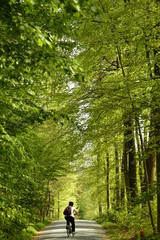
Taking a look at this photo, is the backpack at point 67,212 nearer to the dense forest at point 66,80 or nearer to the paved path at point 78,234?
the paved path at point 78,234

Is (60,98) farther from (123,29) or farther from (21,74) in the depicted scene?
(21,74)

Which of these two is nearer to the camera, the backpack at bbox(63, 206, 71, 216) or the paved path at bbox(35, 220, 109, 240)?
the paved path at bbox(35, 220, 109, 240)

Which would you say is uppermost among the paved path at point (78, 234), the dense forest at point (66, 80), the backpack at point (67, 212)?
the dense forest at point (66, 80)

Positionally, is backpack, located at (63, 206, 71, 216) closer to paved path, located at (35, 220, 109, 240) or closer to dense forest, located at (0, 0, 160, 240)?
paved path, located at (35, 220, 109, 240)

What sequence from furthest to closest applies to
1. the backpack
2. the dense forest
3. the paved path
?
the backpack → the paved path → the dense forest

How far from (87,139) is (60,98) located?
2163 mm

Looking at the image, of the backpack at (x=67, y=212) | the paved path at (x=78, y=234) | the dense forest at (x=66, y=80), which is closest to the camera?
the dense forest at (x=66, y=80)

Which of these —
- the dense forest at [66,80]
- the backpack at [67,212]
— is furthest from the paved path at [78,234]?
the dense forest at [66,80]

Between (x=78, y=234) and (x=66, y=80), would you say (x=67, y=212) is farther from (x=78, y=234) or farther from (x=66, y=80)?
(x=66, y=80)

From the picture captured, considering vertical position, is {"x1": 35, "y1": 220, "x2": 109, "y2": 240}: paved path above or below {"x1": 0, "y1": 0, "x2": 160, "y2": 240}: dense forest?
below

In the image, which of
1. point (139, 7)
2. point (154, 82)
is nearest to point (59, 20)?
point (139, 7)

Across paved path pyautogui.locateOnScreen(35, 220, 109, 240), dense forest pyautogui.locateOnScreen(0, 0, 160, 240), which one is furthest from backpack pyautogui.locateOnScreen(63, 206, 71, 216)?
dense forest pyautogui.locateOnScreen(0, 0, 160, 240)

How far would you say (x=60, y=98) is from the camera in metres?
11.5

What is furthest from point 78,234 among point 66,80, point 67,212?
point 66,80
